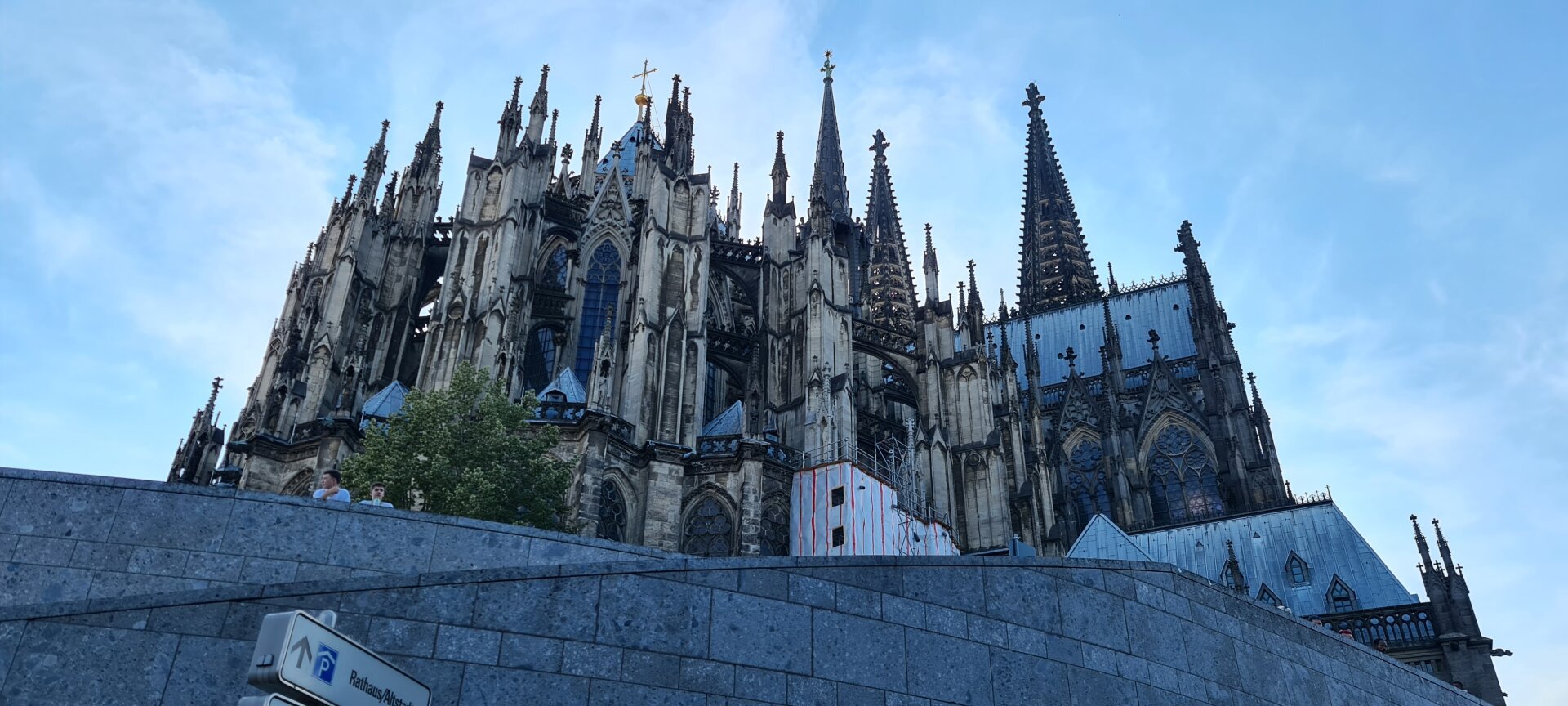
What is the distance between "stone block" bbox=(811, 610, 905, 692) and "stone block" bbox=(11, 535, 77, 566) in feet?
24.6

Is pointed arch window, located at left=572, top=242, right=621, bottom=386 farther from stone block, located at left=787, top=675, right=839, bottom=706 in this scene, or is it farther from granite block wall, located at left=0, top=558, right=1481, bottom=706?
stone block, located at left=787, top=675, right=839, bottom=706

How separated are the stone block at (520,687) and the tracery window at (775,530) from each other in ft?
64.3

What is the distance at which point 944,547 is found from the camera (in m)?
32.8

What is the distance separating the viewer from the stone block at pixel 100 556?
11234 mm

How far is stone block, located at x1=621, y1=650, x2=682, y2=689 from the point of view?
953 cm

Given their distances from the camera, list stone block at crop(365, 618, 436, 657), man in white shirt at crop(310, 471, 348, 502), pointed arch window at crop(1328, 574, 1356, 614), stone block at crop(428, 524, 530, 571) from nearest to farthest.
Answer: stone block at crop(365, 618, 436, 657), stone block at crop(428, 524, 530, 571), man in white shirt at crop(310, 471, 348, 502), pointed arch window at crop(1328, 574, 1356, 614)

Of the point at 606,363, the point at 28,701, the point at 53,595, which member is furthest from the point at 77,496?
the point at 606,363

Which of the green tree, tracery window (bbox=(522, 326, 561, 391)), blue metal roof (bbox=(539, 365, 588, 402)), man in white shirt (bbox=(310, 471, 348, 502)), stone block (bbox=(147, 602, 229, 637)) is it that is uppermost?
tracery window (bbox=(522, 326, 561, 391))

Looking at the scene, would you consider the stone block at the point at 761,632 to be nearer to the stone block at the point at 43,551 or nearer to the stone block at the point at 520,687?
the stone block at the point at 520,687

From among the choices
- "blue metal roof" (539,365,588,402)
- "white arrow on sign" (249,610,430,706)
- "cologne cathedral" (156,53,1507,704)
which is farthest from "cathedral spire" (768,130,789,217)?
"white arrow on sign" (249,610,430,706)

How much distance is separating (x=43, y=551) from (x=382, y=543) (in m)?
3.22

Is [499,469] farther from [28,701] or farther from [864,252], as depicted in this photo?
[864,252]

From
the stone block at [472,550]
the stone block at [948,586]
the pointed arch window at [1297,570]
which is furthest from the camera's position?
the pointed arch window at [1297,570]

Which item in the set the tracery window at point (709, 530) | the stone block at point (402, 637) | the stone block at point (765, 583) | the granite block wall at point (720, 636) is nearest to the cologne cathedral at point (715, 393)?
the tracery window at point (709, 530)
